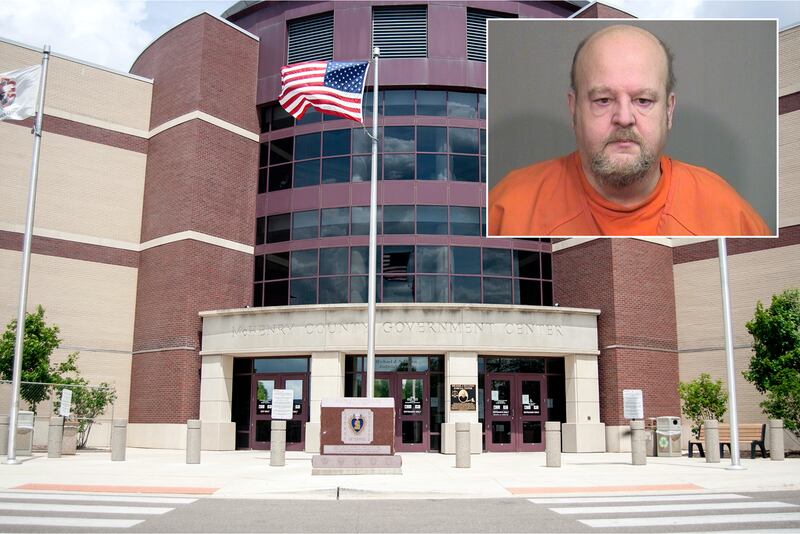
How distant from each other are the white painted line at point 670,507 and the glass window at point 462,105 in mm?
22519

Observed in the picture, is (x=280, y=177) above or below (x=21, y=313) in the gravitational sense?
above

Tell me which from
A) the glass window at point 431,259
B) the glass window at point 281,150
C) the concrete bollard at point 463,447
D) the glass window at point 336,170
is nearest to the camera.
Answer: the concrete bollard at point 463,447

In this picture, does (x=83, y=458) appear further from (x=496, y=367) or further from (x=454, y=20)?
(x=454, y=20)

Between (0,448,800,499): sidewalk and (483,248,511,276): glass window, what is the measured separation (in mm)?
10192

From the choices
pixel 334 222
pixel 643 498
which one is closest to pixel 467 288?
pixel 334 222

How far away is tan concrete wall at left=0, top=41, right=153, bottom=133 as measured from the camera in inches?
1304

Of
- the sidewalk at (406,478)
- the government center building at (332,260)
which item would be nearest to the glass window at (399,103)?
the government center building at (332,260)

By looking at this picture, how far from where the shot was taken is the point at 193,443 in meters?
22.5

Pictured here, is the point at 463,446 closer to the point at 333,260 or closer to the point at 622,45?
the point at 333,260

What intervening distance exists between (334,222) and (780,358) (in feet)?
57.8

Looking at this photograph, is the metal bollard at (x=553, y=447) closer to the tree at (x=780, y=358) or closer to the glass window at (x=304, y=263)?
the tree at (x=780, y=358)

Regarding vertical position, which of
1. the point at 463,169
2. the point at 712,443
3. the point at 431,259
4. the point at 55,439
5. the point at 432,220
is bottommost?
the point at 55,439

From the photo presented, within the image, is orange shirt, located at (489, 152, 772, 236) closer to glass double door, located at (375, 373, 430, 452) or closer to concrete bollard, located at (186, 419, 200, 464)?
glass double door, located at (375, 373, 430, 452)

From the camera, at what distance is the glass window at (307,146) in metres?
33.8
